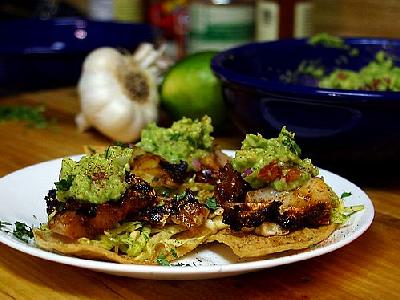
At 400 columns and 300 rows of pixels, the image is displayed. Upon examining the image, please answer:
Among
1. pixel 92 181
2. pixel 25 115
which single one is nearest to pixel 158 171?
pixel 92 181

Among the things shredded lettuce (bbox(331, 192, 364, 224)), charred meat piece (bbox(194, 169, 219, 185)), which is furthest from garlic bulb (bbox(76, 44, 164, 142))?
shredded lettuce (bbox(331, 192, 364, 224))

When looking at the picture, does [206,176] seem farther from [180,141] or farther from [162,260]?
[162,260]

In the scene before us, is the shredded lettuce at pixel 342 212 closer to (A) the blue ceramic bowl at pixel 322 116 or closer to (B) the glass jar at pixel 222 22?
(A) the blue ceramic bowl at pixel 322 116

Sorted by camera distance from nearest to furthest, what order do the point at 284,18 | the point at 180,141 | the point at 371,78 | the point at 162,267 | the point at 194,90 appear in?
the point at 162,267 < the point at 180,141 < the point at 371,78 < the point at 194,90 < the point at 284,18

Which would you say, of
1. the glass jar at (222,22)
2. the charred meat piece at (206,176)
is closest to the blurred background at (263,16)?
the glass jar at (222,22)

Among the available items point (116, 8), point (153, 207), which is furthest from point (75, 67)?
point (153, 207)

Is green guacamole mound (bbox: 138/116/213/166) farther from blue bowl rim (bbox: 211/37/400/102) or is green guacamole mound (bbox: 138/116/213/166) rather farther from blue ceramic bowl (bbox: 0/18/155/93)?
blue ceramic bowl (bbox: 0/18/155/93)
